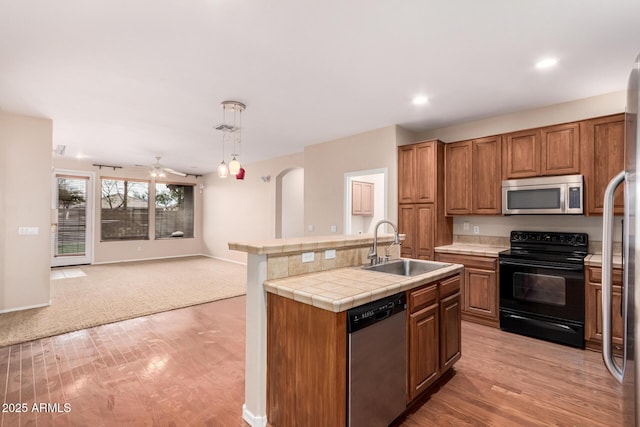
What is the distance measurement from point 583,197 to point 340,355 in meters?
3.29

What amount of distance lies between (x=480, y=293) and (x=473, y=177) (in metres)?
1.48

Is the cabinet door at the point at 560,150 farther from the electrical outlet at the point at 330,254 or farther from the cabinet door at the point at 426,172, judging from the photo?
the electrical outlet at the point at 330,254

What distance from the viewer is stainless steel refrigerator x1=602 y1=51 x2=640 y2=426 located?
971 mm

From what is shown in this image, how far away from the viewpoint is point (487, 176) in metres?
3.91

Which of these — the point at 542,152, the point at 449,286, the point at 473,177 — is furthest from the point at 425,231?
the point at 449,286

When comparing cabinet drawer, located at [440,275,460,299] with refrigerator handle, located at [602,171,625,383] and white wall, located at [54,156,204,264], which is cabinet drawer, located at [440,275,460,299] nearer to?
refrigerator handle, located at [602,171,625,383]

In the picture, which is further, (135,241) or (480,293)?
(135,241)

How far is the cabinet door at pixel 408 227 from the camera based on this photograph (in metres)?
4.31

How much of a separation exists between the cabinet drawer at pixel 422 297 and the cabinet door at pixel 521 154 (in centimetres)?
228

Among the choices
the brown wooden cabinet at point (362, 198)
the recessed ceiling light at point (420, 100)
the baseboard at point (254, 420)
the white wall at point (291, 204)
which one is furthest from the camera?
the white wall at point (291, 204)

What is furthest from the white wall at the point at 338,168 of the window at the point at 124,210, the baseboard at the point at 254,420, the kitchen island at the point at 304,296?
the window at the point at 124,210

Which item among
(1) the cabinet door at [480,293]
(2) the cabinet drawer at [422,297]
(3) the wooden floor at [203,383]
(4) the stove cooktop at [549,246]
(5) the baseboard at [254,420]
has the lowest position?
(3) the wooden floor at [203,383]

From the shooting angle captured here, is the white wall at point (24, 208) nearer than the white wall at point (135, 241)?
Yes

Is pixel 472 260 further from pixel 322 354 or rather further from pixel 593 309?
pixel 322 354
